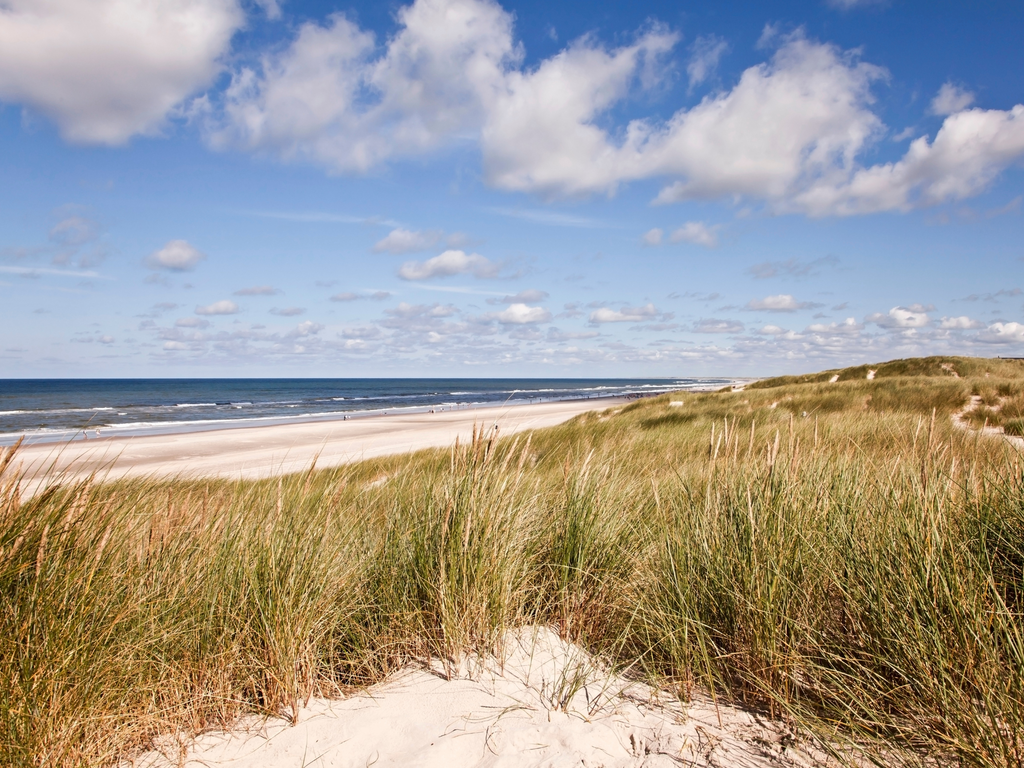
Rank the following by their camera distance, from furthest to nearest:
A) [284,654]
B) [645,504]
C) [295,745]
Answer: [645,504], [284,654], [295,745]

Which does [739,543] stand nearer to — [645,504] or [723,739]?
[723,739]

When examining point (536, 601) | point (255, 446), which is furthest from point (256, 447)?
point (536, 601)

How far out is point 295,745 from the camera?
2250 mm

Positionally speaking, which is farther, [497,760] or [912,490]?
[912,490]

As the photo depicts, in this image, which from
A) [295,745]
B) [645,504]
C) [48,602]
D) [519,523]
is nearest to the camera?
[48,602]

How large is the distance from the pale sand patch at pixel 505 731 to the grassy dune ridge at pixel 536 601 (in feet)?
0.36

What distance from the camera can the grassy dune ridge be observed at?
6.23ft

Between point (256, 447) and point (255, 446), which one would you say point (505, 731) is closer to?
point (256, 447)

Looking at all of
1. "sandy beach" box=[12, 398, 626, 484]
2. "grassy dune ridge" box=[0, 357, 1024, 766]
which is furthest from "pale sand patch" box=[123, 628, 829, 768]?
"sandy beach" box=[12, 398, 626, 484]

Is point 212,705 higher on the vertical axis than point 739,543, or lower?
lower

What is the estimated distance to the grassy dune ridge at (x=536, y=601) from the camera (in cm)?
190

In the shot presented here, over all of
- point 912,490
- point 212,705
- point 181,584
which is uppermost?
point 912,490

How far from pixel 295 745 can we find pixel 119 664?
754 millimetres

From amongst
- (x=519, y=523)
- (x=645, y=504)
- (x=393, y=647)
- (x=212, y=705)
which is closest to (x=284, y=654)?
(x=212, y=705)
